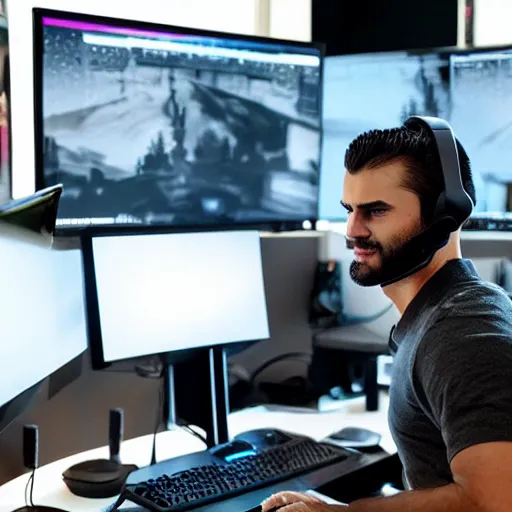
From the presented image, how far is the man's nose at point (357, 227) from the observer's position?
4.36ft

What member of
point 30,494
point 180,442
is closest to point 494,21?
point 180,442

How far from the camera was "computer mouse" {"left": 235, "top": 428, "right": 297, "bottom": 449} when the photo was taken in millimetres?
1628

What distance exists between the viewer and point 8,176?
1.75m

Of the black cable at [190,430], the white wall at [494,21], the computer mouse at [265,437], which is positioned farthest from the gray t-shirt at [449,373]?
the white wall at [494,21]

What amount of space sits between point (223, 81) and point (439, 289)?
0.80m

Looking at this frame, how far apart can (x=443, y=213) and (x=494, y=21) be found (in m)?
1.37

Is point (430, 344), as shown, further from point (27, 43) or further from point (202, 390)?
point (27, 43)

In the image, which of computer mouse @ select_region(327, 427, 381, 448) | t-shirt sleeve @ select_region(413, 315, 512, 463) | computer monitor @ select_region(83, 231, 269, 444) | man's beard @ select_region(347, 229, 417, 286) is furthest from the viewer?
computer mouse @ select_region(327, 427, 381, 448)

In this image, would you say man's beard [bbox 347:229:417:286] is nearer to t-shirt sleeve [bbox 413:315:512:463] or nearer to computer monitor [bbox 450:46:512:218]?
t-shirt sleeve [bbox 413:315:512:463]

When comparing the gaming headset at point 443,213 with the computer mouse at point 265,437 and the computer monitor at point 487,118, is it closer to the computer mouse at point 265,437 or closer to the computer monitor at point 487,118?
the computer mouse at point 265,437

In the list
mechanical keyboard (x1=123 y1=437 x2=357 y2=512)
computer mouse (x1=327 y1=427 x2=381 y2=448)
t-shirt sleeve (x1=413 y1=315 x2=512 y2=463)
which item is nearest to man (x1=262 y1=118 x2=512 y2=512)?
t-shirt sleeve (x1=413 y1=315 x2=512 y2=463)

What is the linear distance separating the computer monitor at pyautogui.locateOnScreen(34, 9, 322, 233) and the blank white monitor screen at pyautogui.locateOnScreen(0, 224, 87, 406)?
→ 0.19 metres

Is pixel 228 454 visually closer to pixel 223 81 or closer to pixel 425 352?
pixel 425 352

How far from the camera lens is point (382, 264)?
131 centimetres
